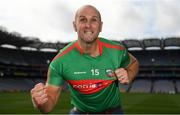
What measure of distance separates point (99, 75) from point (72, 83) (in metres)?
0.47

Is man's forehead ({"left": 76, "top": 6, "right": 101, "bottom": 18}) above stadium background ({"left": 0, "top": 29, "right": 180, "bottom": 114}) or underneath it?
above

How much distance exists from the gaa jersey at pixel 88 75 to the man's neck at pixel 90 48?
55 millimetres

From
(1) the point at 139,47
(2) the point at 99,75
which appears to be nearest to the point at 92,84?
(2) the point at 99,75

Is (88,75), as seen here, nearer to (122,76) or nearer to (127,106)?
(122,76)

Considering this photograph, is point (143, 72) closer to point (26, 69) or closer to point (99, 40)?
point (26, 69)

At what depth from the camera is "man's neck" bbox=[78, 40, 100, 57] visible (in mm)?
5172

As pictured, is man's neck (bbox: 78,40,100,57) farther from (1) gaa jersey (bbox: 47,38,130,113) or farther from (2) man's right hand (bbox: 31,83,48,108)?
(2) man's right hand (bbox: 31,83,48,108)

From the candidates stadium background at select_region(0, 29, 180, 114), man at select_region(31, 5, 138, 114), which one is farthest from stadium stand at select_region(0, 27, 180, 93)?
man at select_region(31, 5, 138, 114)

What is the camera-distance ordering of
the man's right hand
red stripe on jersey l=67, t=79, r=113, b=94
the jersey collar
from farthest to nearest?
the jersey collar → red stripe on jersey l=67, t=79, r=113, b=94 → the man's right hand

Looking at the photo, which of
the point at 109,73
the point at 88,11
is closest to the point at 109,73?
the point at 109,73

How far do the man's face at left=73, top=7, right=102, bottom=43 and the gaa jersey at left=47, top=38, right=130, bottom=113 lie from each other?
15.6 inches

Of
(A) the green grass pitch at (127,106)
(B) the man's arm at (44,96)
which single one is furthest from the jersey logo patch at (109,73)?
(A) the green grass pitch at (127,106)

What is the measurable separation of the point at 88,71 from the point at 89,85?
0.76ft

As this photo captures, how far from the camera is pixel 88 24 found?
4855mm
